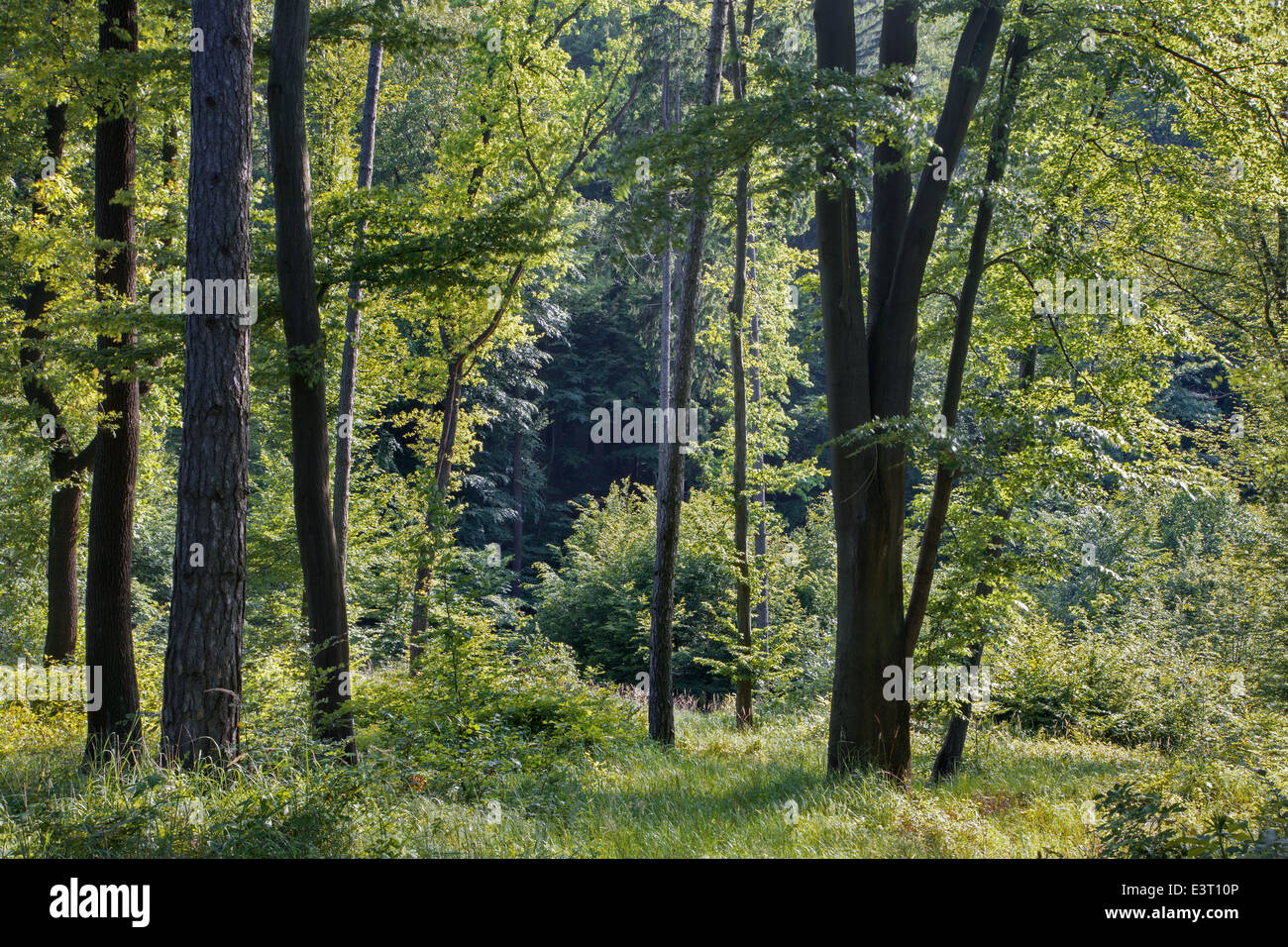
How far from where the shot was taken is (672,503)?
1116 cm

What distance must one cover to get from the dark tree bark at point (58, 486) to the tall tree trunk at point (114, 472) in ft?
10.4

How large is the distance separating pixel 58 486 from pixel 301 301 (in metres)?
6.82

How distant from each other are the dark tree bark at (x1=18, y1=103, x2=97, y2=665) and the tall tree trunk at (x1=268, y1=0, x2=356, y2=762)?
19.9ft

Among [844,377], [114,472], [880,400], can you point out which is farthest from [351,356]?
[880,400]

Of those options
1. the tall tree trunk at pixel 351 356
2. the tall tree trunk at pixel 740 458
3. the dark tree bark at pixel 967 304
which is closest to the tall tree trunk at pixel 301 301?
the tall tree trunk at pixel 351 356

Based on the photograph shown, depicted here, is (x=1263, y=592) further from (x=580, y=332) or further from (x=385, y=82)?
(x=580, y=332)

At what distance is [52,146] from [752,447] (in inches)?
520

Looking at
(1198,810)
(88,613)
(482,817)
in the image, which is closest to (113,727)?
(88,613)

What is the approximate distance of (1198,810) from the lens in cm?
518

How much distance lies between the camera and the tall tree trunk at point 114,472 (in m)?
9.46

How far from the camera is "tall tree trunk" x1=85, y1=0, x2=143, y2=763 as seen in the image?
9461 mm

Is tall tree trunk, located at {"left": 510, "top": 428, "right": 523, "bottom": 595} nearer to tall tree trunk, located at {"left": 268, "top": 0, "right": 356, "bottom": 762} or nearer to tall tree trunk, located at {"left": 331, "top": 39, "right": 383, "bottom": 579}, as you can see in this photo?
tall tree trunk, located at {"left": 331, "top": 39, "right": 383, "bottom": 579}

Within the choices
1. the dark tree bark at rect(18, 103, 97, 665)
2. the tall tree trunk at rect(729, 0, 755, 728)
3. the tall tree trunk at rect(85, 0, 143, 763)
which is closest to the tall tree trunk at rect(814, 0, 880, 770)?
the tall tree trunk at rect(729, 0, 755, 728)

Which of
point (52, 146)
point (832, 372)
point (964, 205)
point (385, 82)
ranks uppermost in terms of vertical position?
point (385, 82)
